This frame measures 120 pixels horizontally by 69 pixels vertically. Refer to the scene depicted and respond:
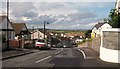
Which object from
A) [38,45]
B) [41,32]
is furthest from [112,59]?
[41,32]

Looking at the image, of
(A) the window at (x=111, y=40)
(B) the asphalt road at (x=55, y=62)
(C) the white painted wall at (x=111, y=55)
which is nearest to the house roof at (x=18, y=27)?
(B) the asphalt road at (x=55, y=62)

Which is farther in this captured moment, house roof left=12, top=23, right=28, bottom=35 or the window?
house roof left=12, top=23, right=28, bottom=35

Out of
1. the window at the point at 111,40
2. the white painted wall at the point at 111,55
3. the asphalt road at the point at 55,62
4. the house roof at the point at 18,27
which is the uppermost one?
the house roof at the point at 18,27

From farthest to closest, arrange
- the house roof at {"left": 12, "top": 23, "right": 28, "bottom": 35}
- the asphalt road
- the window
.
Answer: the house roof at {"left": 12, "top": 23, "right": 28, "bottom": 35}, the window, the asphalt road

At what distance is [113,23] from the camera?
28.7m

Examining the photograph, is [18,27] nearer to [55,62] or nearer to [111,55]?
[55,62]

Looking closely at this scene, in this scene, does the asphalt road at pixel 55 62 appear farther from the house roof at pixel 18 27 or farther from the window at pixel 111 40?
the house roof at pixel 18 27

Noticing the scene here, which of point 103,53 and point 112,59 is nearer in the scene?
point 112,59

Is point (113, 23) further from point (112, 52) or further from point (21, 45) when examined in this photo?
point (21, 45)

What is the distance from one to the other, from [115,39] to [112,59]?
134cm

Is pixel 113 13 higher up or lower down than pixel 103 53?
higher up

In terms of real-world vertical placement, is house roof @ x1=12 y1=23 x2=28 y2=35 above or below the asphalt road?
above

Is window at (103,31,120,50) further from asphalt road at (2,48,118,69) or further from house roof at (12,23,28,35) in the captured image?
house roof at (12,23,28,35)

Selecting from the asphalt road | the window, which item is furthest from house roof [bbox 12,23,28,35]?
the window
